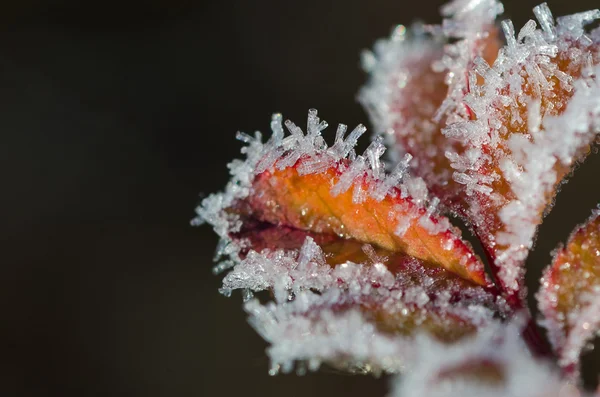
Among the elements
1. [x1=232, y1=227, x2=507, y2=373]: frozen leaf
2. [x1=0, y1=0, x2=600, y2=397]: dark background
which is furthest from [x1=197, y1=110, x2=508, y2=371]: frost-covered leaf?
[x1=0, y1=0, x2=600, y2=397]: dark background

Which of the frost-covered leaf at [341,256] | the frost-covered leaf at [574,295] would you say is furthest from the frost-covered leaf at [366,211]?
the frost-covered leaf at [574,295]

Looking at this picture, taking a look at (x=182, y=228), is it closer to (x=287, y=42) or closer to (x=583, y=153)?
(x=287, y=42)

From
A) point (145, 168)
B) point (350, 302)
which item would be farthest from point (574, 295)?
point (145, 168)

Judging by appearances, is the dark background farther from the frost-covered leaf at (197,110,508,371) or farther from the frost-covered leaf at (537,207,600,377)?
the frost-covered leaf at (537,207,600,377)

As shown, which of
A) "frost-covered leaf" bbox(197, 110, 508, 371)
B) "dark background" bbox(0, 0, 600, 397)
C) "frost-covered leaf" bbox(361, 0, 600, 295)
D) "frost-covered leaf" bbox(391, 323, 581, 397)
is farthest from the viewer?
"dark background" bbox(0, 0, 600, 397)

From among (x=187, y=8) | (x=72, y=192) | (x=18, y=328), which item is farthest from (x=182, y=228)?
(x=187, y=8)

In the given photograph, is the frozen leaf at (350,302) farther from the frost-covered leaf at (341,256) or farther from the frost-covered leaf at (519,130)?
the frost-covered leaf at (519,130)

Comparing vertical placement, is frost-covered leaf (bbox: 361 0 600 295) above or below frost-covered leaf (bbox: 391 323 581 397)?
above

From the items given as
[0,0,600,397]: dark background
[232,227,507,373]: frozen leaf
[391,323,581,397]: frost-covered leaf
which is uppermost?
[0,0,600,397]: dark background
